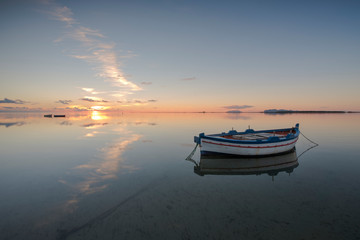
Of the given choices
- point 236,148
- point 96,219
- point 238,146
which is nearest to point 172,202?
point 96,219

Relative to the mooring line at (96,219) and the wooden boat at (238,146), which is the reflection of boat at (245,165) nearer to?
the wooden boat at (238,146)

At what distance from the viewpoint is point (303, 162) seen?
18969mm

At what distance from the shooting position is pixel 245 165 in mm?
17453

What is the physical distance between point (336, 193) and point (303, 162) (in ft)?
27.9

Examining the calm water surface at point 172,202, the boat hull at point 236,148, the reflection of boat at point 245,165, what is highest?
the boat hull at point 236,148

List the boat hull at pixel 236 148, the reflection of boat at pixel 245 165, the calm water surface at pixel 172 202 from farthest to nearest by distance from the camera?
the boat hull at pixel 236 148, the reflection of boat at pixel 245 165, the calm water surface at pixel 172 202

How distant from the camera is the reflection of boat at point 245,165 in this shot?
15616 millimetres

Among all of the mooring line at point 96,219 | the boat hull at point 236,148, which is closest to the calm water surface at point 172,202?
the mooring line at point 96,219

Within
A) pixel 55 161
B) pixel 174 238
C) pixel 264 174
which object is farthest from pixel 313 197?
pixel 55 161

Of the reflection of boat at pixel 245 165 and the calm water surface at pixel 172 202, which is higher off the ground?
the calm water surface at pixel 172 202

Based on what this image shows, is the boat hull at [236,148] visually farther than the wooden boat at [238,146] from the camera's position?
Yes

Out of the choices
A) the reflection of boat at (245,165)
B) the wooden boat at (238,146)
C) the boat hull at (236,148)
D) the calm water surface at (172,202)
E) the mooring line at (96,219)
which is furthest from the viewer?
the boat hull at (236,148)

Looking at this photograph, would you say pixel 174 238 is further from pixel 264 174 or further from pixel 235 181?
pixel 264 174

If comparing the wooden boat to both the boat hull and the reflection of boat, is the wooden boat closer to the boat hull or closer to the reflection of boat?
the boat hull
